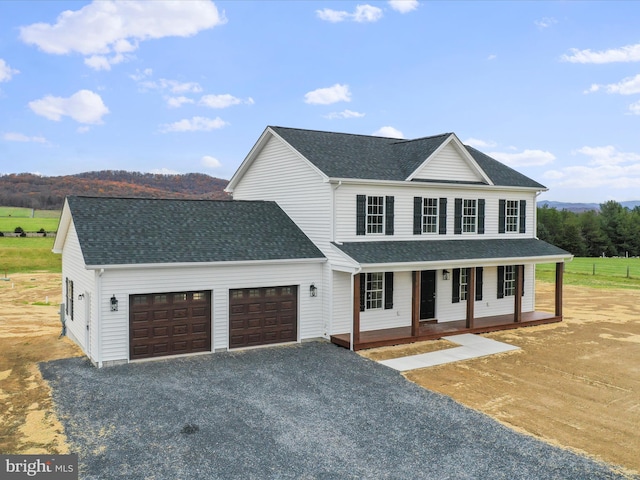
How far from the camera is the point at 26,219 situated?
65625mm

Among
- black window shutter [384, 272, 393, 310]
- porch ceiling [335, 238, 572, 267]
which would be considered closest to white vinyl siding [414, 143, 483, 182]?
porch ceiling [335, 238, 572, 267]

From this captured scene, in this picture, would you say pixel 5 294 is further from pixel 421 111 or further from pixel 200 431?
pixel 421 111

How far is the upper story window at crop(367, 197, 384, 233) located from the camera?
17016mm

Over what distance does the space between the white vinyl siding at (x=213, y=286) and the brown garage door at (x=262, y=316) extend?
0.64ft

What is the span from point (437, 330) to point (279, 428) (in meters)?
9.25

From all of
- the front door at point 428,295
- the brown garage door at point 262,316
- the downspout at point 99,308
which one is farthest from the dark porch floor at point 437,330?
the downspout at point 99,308

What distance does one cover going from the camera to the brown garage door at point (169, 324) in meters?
13.5

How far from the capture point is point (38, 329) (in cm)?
1836

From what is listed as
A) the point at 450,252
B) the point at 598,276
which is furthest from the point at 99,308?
the point at 598,276

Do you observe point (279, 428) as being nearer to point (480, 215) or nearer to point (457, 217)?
point (457, 217)

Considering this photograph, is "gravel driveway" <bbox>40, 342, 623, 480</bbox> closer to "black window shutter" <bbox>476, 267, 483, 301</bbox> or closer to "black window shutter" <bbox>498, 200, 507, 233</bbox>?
"black window shutter" <bbox>476, 267, 483, 301</bbox>

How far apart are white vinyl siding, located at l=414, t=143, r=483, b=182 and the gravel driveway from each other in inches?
310

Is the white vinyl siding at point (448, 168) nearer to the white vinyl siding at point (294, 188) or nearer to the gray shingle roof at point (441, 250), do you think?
the gray shingle roof at point (441, 250)

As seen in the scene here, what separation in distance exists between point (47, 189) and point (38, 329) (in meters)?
62.1
